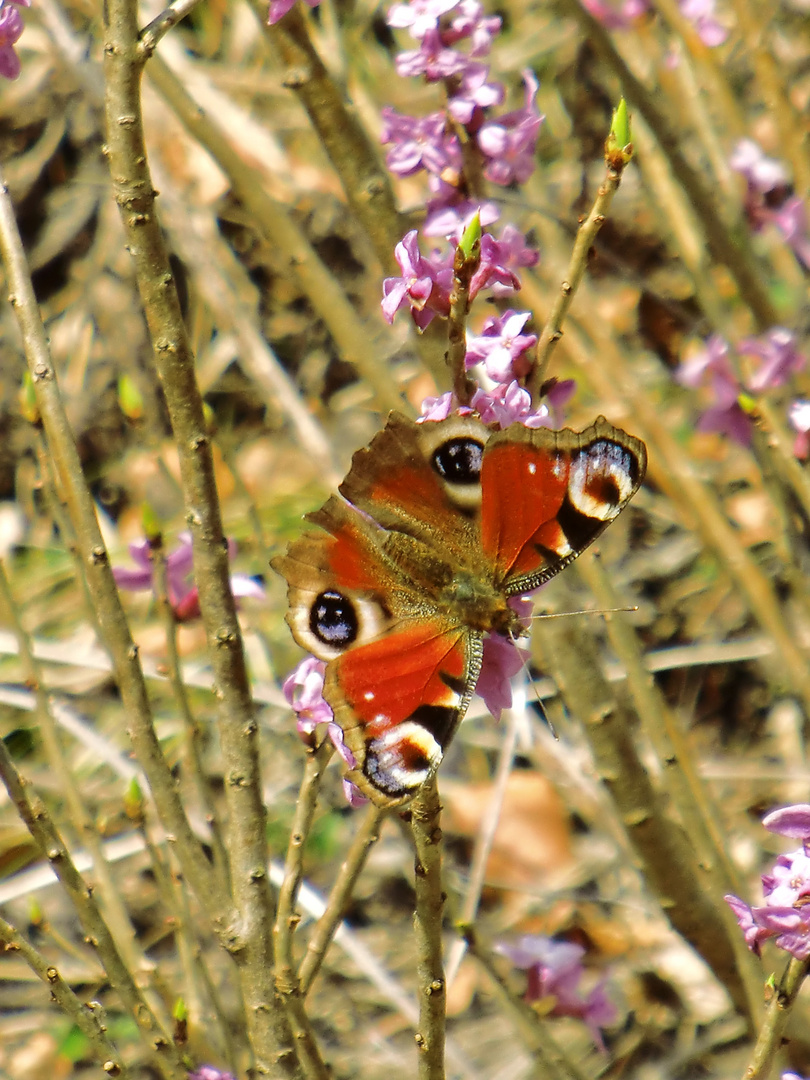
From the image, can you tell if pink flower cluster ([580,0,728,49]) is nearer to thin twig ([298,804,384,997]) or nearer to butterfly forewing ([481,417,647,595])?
butterfly forewing ([481,417,647,595])

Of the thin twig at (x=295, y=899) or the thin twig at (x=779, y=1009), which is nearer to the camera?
the thin twig at (x=779, y=1009)

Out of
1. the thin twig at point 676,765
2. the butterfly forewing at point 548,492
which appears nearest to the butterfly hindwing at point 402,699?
the butterfly forewing at point 548,492

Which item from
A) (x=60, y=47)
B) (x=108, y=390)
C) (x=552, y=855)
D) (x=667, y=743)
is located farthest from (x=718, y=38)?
(x=108, y=390)

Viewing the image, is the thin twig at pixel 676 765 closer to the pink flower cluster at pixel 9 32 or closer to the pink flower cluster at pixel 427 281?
the pink flower cluster at pixel 427 281

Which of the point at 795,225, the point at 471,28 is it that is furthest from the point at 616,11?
the point at 471,28

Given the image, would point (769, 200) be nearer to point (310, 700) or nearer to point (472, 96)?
point (472, 96)

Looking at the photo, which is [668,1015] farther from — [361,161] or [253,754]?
[361,161]
